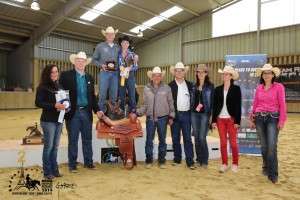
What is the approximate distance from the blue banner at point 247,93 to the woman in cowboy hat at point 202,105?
1339 mm

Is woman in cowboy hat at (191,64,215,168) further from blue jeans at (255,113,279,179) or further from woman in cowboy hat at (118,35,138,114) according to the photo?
woman in cowboy hat at (118,35,138,114)

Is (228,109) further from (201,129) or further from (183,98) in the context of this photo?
(183,98)

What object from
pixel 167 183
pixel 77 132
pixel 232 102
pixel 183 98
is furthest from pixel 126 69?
pixel 167 183

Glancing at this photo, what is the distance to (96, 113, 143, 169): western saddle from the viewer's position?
13.5 ft

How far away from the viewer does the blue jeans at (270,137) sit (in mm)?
3643

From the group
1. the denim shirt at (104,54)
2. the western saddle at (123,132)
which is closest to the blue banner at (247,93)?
the denim shirt at (104,54)

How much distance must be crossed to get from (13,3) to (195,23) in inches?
417

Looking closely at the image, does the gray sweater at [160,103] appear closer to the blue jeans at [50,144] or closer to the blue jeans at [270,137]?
the blue jeans at [270,137]

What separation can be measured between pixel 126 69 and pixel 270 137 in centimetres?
245

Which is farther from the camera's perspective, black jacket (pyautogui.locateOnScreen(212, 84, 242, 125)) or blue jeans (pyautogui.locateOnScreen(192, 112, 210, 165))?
blue jeans (pyautogui.locateOnScreen(192, 112, 210, 165))

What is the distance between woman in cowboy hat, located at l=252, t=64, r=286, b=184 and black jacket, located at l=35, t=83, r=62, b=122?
105 inches

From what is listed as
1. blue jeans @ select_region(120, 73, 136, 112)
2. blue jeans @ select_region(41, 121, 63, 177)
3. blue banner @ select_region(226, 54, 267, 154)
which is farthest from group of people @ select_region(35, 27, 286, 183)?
blue banner @ select_region(226, 54, 267, 154)

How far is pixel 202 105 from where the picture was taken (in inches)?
167

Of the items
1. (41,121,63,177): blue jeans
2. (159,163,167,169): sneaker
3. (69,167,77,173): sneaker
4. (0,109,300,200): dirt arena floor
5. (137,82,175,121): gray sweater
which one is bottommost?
(0,109,300,200): dirt arena floor
